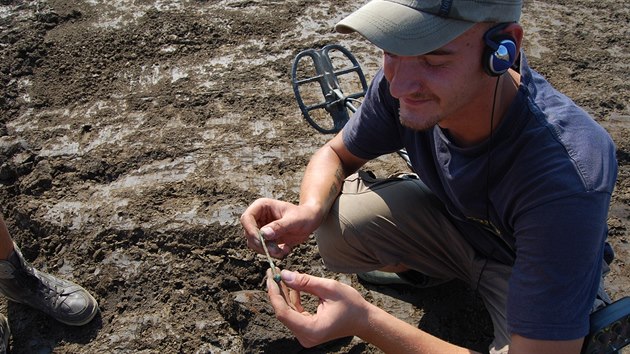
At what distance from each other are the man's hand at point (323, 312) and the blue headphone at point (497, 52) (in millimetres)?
726

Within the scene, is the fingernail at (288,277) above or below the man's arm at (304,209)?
above

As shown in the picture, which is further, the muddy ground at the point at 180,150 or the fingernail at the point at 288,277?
the muddy ground at the point at 180,150

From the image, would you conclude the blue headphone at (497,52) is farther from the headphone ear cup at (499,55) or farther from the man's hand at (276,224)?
the man's hand at (276,224)

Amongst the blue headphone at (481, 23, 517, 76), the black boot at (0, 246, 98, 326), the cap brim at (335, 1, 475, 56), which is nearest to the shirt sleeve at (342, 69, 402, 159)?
the cap brim at (335, 1, 475, 56)

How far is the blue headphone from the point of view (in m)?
1.30

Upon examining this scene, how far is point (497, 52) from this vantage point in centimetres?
130

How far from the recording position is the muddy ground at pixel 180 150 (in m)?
2.25

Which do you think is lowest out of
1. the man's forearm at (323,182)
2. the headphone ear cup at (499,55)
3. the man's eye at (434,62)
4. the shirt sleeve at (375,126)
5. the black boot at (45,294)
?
the black boot at (45,294)

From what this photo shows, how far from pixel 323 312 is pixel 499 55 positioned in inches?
33.0

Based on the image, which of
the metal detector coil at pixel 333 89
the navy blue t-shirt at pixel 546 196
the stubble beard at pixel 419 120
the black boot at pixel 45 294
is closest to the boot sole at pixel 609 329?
the navy blue t-shirt at pixel 546 196

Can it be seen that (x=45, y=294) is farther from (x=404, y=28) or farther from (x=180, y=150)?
(x=404, y=28)

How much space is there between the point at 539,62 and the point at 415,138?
2269 millimetres

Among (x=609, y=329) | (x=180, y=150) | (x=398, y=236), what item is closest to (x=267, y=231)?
(x=398, y=236)

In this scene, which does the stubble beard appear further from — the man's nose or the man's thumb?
the man's thumb
